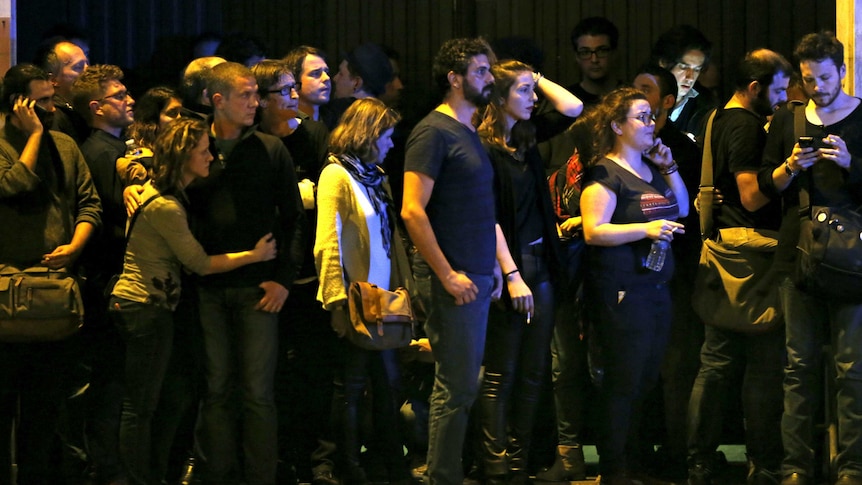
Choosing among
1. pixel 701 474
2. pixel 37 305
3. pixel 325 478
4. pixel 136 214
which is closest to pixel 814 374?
pixel 701 474

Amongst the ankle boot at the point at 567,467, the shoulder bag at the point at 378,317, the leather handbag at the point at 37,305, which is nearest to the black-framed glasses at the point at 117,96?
the leather handbag at the point at 37,305

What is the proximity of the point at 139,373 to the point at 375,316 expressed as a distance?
0.99m

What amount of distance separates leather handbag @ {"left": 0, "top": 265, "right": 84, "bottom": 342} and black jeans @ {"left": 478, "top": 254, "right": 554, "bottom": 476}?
1763 millimetres

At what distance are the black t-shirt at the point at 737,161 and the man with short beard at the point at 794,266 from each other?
16 centimetres

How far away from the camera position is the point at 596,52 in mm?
6941

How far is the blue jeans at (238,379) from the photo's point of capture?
5.42 m

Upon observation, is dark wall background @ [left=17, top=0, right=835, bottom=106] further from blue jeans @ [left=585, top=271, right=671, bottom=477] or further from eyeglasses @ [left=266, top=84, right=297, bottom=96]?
blue jeans @ [left=585, top=271, right=671, bottom=477]

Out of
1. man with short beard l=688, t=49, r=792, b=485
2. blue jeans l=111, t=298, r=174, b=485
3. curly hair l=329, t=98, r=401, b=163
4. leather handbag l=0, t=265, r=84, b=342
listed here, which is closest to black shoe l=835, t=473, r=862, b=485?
man with short beard l=688, t=49, r=792, b=485

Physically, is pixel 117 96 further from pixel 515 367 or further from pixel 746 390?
pixel 746 390

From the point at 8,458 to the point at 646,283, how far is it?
2.82m

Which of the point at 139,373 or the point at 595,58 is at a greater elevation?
the point at 595,58

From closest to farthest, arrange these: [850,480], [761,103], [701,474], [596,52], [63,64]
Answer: [850,480], [701,474], [761,103], [63,64], [596,52]

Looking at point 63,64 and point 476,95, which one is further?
point 63,64

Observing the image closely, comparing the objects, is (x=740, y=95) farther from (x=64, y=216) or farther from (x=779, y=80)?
(x=64, y=216)
